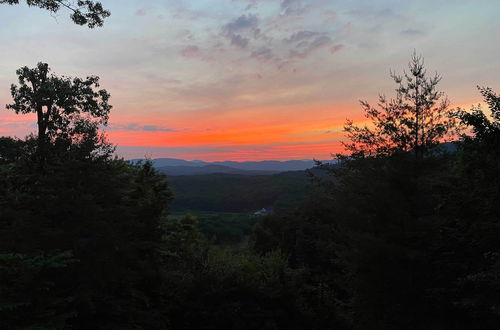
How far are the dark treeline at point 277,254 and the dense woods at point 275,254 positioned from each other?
0.05 metres

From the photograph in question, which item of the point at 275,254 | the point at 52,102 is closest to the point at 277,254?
the point at 275,254

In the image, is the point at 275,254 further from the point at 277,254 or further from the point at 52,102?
the point at 52,102

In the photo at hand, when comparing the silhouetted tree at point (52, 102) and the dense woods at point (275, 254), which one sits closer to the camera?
the dense woods at point (275, 254)

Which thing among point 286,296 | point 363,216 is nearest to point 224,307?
point 286,296

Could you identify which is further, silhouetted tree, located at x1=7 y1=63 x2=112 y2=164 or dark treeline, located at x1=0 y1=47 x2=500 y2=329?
silhouetted tree, located at x1=7 y1=63 x2=112 y2=164

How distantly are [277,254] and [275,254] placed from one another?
0.46 feet

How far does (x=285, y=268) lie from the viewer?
18469 millimetres

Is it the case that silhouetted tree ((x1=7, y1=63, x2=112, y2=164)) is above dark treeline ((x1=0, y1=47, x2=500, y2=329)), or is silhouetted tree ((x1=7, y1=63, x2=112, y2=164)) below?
above

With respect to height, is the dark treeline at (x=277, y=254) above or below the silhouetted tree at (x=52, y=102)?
below

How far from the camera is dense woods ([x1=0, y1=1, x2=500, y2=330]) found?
10008mm

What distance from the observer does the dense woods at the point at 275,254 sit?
10.0 meters

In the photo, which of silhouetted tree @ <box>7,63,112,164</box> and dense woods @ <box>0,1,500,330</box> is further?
silhouetted tree @ <box>7,63,112,164</box>

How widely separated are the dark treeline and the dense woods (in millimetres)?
49

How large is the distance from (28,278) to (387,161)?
40.2 feet
